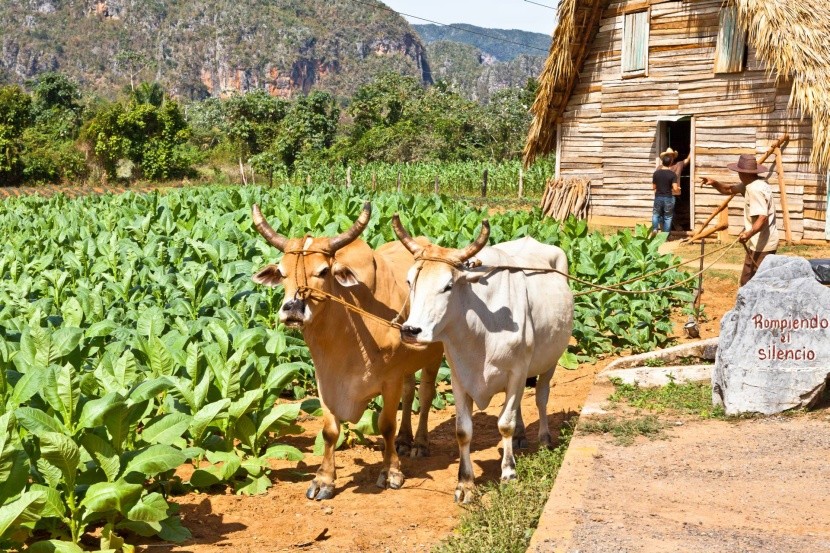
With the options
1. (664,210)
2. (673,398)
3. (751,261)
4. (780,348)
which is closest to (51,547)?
(673,398)

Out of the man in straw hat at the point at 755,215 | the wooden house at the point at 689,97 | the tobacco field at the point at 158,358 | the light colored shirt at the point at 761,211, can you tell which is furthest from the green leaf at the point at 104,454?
the wooden house at the point at 689,97

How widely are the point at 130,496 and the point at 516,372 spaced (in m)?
2.40

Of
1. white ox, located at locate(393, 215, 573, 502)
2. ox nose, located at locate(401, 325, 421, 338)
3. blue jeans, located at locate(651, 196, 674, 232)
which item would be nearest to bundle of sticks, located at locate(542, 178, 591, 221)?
blue jeans, located at locate(651, 196, 674, 232)

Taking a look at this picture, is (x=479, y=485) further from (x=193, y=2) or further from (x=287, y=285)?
(x=193, y=2)

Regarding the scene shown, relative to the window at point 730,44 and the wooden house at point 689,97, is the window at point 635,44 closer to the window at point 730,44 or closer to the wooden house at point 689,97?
the wooden house at point 689,97

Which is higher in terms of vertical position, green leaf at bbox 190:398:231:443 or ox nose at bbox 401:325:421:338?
ox nose at bbox 401:325:421:338

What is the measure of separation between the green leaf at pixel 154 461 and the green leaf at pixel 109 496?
0.10 m

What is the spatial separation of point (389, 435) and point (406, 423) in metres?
0.68

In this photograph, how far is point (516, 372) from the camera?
243 inches

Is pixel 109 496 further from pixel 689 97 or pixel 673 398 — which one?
pixel 689 97

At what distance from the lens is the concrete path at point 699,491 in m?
4.55

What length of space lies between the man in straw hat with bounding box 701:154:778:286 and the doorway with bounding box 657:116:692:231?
30.8 ft

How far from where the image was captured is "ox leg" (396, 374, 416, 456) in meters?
7.11

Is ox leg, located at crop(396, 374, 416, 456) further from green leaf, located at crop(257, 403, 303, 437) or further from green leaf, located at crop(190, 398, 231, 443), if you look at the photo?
green leaf, located at crop(190, 398, 231, 443)
